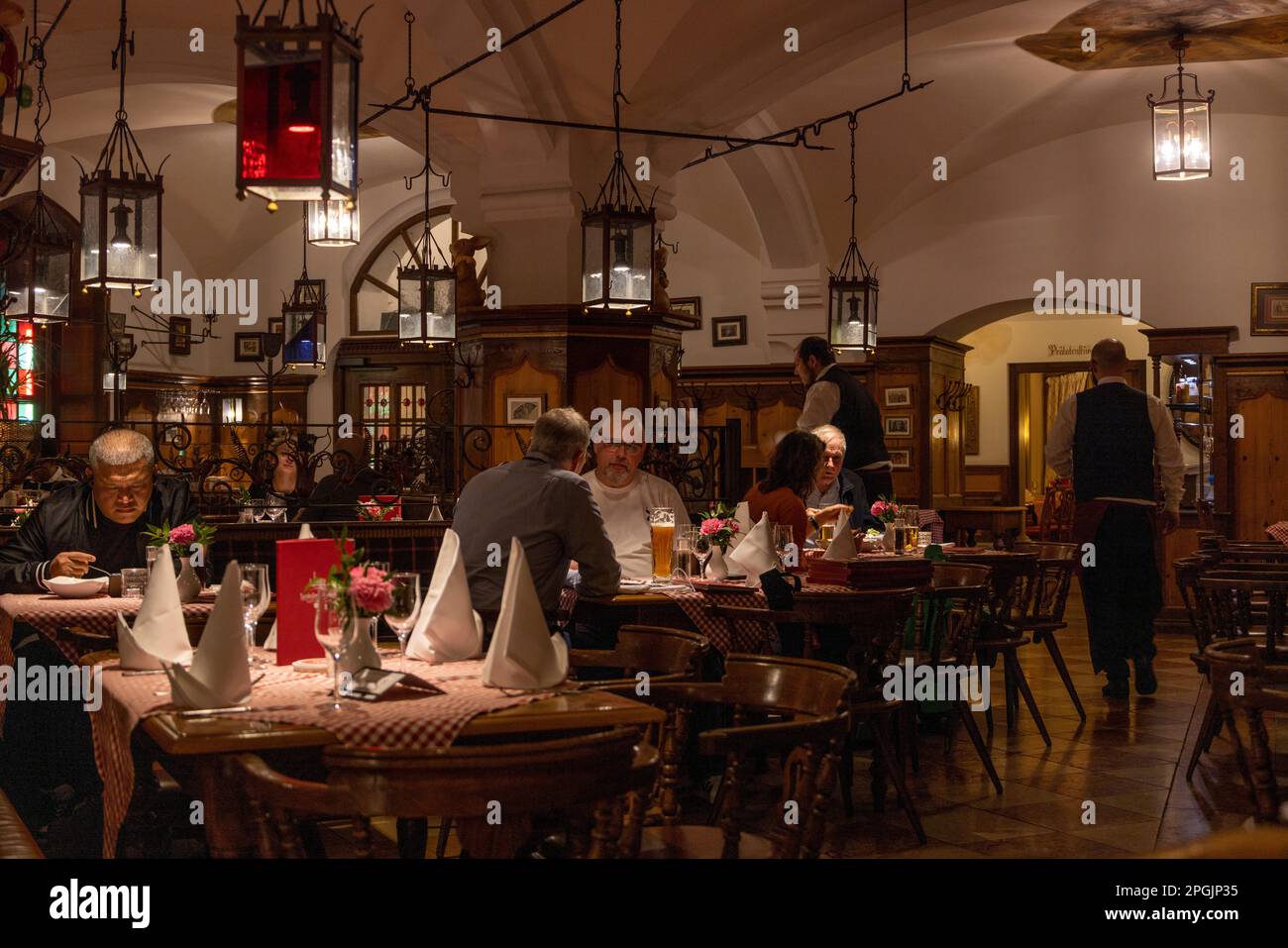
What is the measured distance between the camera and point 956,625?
5348 mm

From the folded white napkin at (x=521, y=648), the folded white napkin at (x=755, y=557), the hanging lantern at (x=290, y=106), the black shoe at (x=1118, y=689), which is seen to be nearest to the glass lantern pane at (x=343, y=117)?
the hanging lantern at (x=290, y=106)

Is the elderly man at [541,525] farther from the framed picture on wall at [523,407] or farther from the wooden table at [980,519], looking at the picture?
the wooden table at [980,519]

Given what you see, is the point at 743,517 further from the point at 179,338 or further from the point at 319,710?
the point at 179,338

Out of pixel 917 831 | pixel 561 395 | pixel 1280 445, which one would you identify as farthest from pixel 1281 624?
pixel 1280 445

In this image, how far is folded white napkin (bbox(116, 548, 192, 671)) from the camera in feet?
9.79

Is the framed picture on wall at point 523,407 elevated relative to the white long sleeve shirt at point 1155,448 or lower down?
elevated

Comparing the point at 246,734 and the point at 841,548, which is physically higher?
the point at 841,548

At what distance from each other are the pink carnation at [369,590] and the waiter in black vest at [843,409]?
5146mm

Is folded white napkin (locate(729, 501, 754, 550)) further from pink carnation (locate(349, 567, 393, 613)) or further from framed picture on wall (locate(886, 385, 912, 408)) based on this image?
framed picture on wall (locate(886, 385, 912, 408))

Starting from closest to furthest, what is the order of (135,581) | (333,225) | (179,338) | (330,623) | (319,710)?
(319,710) < (330,623) < (135,581) < (333,225) < (179,338)

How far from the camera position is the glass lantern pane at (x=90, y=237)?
6.09 m

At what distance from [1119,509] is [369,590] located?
563 cm

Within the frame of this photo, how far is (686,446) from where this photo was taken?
30.7 feet

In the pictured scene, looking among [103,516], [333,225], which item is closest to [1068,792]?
[103,516]
